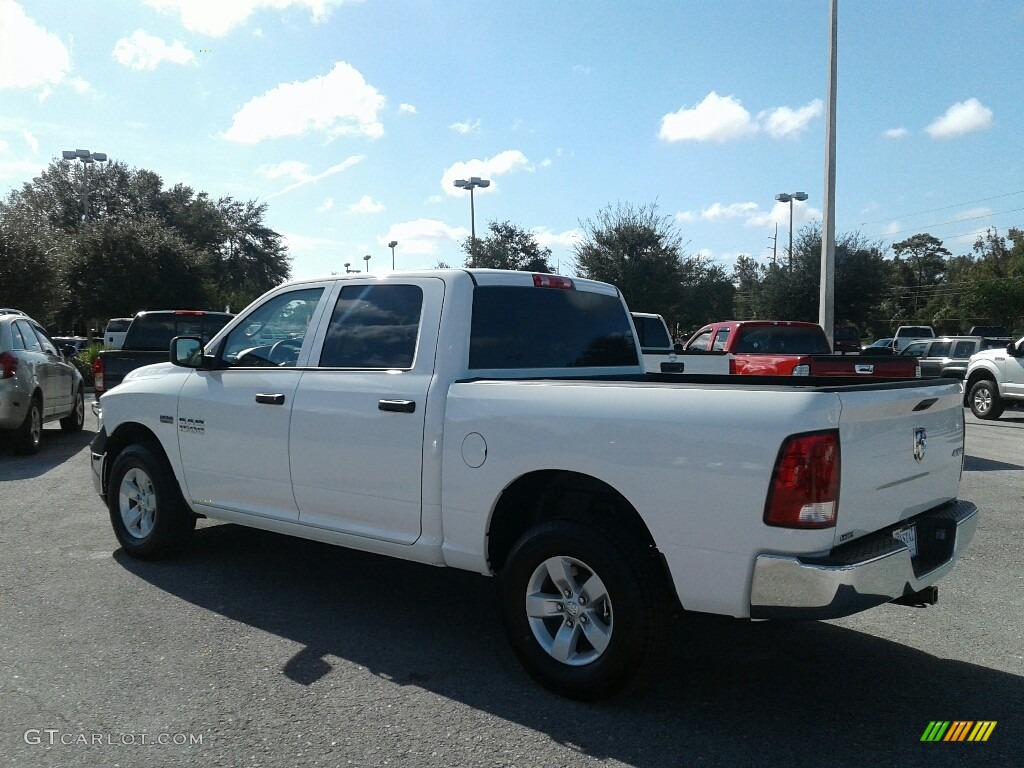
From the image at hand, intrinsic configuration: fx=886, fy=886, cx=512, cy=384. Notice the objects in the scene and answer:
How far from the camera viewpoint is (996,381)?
16.7 meters

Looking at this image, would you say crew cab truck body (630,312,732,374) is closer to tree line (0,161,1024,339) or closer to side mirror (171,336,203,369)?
side mirror (171,336,203,369)

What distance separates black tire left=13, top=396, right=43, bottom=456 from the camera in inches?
428

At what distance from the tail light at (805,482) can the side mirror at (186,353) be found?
3832 millimetres

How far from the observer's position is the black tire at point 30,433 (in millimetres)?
10883

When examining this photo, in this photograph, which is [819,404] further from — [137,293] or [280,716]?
[137,293]

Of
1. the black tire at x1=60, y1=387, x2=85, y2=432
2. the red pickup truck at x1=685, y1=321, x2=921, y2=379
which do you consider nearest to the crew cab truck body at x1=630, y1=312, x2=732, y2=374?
the red pickup truck at x1=685, y1=321, x2=921, y2=379

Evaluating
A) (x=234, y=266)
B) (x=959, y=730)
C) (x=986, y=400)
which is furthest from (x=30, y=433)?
(x=234, y=266)

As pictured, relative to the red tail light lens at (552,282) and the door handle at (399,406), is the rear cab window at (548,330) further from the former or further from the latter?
the door handle at (399,406)

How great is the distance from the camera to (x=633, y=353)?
18.7 ft

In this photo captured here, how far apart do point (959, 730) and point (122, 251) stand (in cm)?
3779

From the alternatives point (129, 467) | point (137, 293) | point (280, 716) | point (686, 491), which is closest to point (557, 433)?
point (686, 491)

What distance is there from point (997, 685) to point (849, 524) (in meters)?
1.38

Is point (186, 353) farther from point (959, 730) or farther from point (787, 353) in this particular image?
point (787, 353)

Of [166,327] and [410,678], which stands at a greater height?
[166,327]
